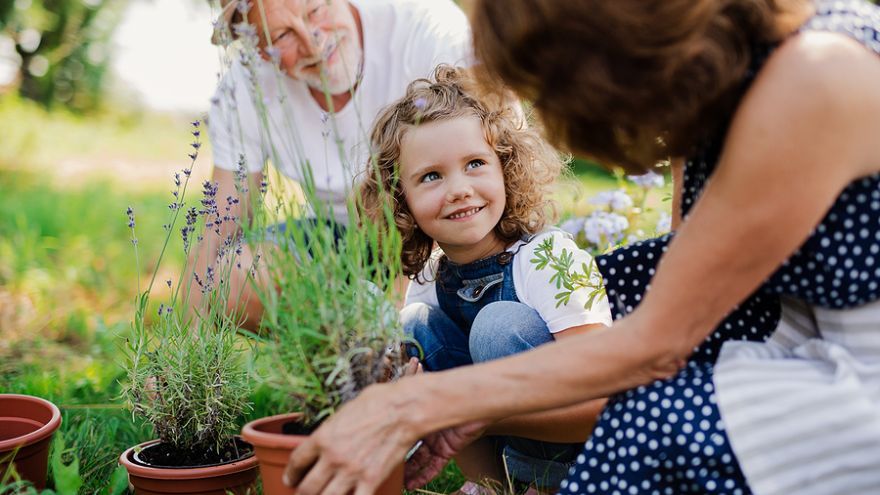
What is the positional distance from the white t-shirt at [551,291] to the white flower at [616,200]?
1.96 ft

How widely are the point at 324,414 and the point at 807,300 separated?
888 millimetres

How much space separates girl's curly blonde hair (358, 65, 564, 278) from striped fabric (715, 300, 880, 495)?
1.03 meters

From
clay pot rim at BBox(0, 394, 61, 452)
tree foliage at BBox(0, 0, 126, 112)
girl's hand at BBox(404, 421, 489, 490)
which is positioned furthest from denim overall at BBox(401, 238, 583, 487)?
tree foliage at BBox(0, 0, 126, 112)

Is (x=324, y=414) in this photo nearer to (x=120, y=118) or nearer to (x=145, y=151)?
(x=145, y=151)

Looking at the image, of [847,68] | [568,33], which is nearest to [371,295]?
[568,33]

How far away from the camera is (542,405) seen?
145 cm

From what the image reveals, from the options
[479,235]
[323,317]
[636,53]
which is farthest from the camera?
[479,235]

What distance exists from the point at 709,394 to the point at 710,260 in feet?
0.90

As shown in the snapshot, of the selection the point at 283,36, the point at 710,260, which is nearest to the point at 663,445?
the point at 710,260

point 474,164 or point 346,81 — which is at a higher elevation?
point 346,81

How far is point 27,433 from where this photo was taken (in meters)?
2.04

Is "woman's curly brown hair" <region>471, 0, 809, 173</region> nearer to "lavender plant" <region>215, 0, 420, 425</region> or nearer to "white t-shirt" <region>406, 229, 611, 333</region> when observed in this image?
"lavender plant" <region>215, 0, 420, 425</region>

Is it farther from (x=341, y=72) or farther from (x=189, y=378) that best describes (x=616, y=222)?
(x=189, y=378)

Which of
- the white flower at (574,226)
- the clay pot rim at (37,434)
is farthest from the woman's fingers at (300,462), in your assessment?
the white flower at (574,226)
